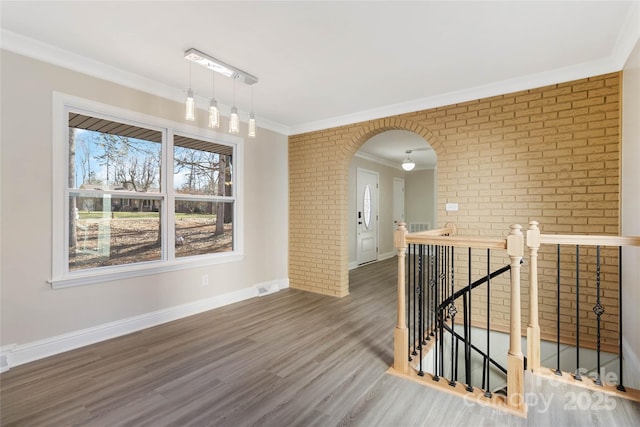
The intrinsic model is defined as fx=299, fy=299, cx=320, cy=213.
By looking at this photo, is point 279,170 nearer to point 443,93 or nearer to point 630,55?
point 443,93

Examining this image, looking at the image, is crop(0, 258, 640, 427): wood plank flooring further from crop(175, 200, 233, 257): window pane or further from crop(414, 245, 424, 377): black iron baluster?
crop(175, 200, 233, 257): window pane

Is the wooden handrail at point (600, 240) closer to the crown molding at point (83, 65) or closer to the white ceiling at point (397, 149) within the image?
the white ceiling at point (397, 149)

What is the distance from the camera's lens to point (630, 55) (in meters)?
2.42

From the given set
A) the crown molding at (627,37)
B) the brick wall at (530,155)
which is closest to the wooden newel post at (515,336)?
the brick wall at (530,155)

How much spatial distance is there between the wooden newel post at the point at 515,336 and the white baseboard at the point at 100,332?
322 centimetres

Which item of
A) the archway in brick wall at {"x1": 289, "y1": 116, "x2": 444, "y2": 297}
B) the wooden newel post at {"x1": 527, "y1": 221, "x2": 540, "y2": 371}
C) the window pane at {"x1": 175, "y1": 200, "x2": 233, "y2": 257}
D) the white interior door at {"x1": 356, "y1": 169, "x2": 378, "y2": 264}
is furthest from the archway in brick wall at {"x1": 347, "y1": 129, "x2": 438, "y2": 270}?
the wooden newel post at {"x1": 527, "y1": 221, "x2": 540, "y2": 371}

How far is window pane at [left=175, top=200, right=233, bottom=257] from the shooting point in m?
3.62

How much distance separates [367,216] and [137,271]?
5.04m

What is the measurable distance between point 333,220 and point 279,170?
3.98 feet

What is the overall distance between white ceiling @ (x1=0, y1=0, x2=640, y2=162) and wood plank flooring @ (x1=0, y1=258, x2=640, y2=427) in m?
2.59

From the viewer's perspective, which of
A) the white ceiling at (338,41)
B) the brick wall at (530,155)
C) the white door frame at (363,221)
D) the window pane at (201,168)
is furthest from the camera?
the white door frame at (363,221)

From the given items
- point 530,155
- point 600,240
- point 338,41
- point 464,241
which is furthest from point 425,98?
point 600,240

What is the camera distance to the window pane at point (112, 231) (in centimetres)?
281

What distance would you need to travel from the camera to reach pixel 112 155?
303 cm
